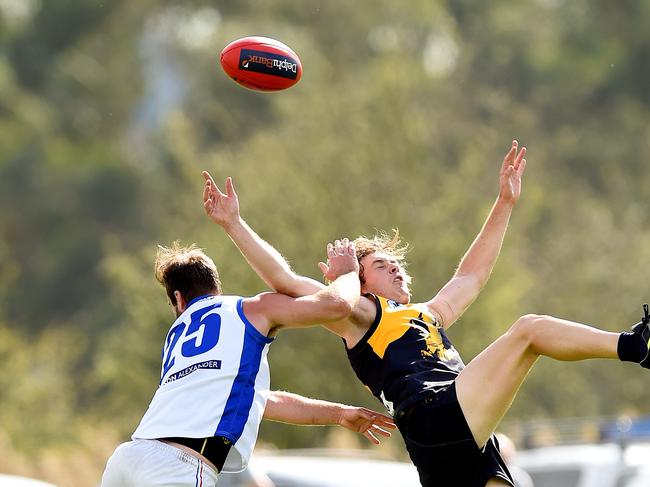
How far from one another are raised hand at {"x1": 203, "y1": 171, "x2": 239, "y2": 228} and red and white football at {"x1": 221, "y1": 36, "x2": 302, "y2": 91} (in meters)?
1.30

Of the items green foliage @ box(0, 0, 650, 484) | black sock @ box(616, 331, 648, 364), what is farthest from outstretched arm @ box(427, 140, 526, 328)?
green foliage @ box(0, 0, 650, 484)

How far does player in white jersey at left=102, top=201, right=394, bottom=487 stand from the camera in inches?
284

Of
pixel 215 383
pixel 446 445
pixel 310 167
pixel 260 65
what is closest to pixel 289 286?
pixel 215 383

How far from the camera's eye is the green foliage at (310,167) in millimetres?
25516

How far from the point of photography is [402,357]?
26.7 ft

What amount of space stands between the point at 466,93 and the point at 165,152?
34.8 ft

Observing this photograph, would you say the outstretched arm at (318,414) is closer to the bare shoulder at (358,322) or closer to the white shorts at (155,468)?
the bare shoulder at (358,322)

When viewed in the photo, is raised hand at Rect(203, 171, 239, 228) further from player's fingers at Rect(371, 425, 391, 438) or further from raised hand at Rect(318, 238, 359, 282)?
player's fingers at Rect(371, 425, 391, 438)

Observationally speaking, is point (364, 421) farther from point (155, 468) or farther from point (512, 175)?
point (512, 175)

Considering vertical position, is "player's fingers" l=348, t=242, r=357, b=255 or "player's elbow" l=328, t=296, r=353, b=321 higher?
"player's fingers" l=348, t=242, r=357, b=255

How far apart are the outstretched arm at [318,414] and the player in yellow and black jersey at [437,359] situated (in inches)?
6.6

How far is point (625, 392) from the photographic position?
29.1 metres

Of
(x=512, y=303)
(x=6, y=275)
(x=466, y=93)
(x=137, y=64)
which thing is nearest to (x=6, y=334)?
(x=6, y=275)

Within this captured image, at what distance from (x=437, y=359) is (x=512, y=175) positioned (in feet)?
4.93
